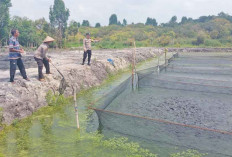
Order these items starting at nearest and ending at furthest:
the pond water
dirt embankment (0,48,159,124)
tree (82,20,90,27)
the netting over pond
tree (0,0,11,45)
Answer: the pond water
the netting over pond
dirt embankment (0,48,159,124)
tree (0,0,11,45)
tree (82,20,90,27)

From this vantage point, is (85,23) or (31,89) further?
(85,23)

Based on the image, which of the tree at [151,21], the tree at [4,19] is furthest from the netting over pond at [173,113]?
the tree at [151,21]

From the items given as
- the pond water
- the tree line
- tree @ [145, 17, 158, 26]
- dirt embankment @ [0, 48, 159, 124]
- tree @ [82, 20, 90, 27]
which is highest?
tree @ [145, 17, 158, 26]

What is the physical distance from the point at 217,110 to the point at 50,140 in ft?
20.6

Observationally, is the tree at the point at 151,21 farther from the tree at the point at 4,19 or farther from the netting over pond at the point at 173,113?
the netting over pond at the point at 173,113

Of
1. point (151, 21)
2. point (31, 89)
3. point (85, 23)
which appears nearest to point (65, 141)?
point (31, 89)

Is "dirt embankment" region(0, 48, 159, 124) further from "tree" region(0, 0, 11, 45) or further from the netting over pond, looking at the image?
"tree" region(0, 0, 11, 45)

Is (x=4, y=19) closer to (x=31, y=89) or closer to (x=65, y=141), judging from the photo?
(x=31, y=89)

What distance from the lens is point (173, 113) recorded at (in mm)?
8547

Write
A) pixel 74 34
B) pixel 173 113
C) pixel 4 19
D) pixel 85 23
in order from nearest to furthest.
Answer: pixel 173 113
pixel 4 19
pixel 74 34
pixel 85 23

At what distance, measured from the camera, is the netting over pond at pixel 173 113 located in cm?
582

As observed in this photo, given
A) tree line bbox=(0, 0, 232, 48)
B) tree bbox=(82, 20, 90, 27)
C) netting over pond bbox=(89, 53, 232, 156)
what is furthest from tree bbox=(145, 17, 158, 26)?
netting over pond bbox=(89, 53, 232, 156)

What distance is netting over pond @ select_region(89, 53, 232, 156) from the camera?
19.1 ft

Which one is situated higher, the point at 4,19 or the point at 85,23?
the point at 85,23
